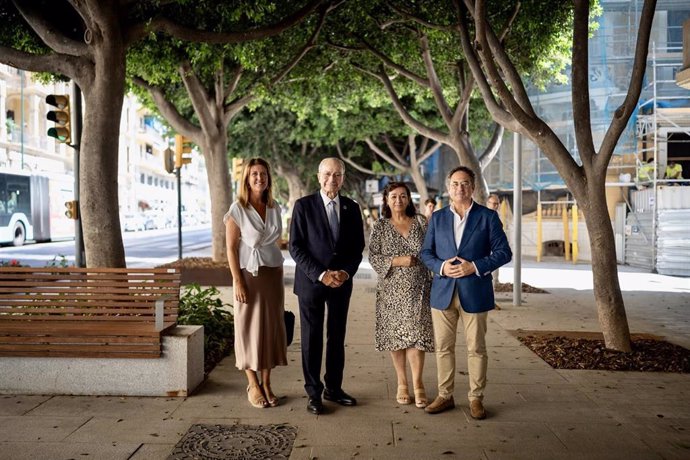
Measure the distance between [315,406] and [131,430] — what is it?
144 centimetres

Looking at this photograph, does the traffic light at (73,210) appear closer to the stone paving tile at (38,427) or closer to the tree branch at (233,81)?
the stone paving tile at (38,427)

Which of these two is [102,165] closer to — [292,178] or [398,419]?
[398,419]

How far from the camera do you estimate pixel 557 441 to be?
14.9 ft

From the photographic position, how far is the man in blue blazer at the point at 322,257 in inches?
202

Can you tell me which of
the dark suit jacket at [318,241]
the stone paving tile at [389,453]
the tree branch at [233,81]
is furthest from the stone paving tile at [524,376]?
the tree branch at [233,81]

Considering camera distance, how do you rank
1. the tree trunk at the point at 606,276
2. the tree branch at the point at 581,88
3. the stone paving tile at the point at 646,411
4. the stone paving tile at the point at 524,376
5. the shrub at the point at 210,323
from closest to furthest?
the stone paving tile at the point at 646,411 < the stone paving tile at the point at 524,376 < the shrub at the point at 210,323 < the tree trunk at the point at 606,276 < the tree branch at the point at 581,88

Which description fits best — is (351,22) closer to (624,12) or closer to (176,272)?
(176,272)

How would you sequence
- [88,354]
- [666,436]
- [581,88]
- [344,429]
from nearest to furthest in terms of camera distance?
1. [666,436]
2. [344,429]
3. [88,354]
4. [581,88]

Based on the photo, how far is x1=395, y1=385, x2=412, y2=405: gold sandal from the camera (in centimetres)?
536

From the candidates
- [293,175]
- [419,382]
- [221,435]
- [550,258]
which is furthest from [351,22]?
[293,175]

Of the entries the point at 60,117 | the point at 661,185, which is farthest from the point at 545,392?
the point at 661,185

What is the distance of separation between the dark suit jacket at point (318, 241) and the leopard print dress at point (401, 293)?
240 mm

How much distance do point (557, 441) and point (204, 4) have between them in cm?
847

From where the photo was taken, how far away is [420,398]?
529 cm
